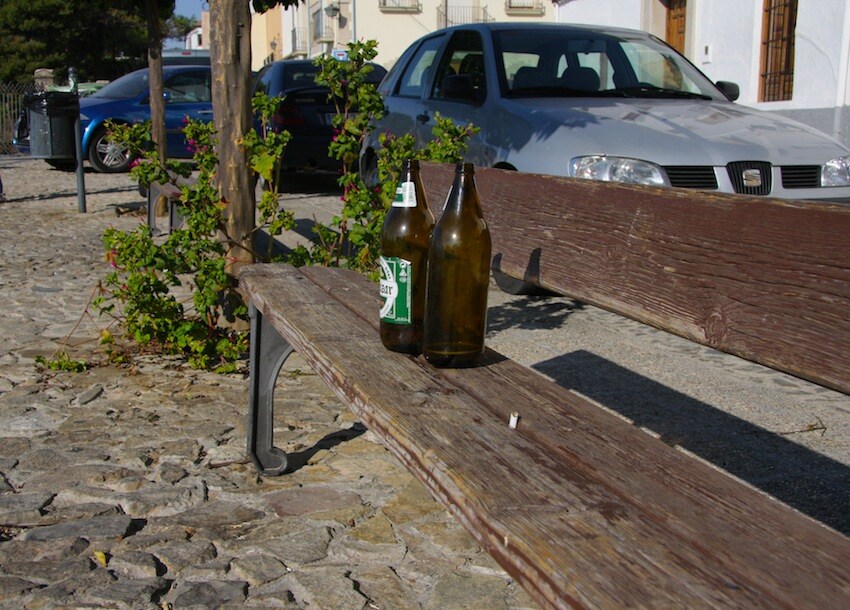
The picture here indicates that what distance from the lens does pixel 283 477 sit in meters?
3.57

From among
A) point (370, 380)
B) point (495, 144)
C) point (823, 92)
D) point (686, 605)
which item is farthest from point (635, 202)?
point (823, 92)

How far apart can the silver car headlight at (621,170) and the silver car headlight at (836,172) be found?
0.94 metres

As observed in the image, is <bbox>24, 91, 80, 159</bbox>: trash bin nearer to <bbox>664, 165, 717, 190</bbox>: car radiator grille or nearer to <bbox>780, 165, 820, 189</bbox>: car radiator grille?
<bbox>664, 165, 717, 190</bbox>: car radiator grille

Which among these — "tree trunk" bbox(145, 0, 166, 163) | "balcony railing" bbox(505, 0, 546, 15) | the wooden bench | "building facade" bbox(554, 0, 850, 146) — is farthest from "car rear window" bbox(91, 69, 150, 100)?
"balcony railing" bbox(505, 0, 546, 15)

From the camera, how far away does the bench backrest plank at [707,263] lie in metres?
1.92

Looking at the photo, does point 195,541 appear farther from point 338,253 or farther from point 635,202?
point 338,253

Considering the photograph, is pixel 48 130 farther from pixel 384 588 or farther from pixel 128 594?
pixel 384 588

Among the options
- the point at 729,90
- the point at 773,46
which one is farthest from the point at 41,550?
the point at 773,46

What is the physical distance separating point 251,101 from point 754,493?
150 inches

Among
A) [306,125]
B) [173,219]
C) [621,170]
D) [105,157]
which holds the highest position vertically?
[306,125]

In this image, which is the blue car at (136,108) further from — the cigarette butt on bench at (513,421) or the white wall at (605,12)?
the cigarette butt on bench at (513,421)

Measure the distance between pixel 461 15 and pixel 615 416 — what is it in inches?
1616

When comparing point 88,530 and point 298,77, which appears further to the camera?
point 298,77

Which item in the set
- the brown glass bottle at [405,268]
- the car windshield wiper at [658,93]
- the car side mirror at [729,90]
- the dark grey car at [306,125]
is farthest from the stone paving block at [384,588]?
the dark grey car at [306,125]
